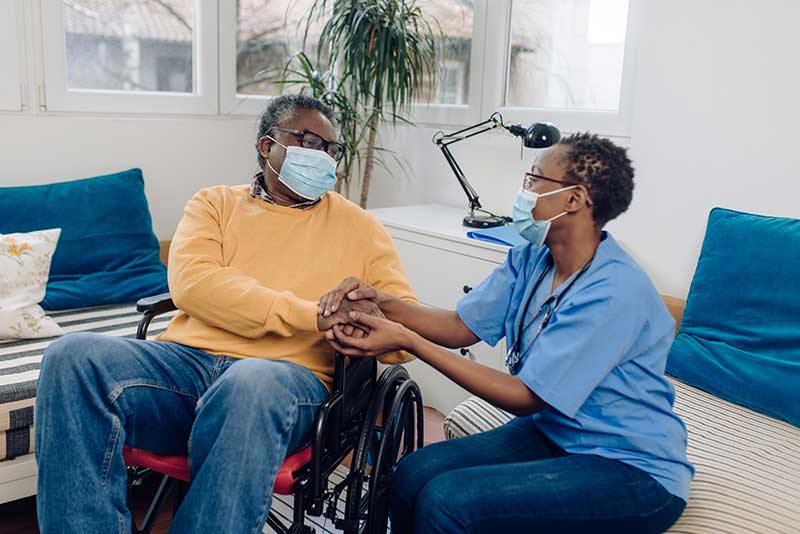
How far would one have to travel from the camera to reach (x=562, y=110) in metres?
2.89

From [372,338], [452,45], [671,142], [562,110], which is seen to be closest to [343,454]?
[372,338]

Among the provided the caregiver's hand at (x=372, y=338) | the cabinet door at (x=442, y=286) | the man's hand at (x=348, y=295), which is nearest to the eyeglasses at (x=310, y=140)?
the man's hand at (x=348, y=295)

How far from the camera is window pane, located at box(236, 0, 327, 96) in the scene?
10.7 feet

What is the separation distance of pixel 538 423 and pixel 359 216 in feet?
2.25

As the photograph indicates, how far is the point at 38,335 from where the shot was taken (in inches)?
89.6

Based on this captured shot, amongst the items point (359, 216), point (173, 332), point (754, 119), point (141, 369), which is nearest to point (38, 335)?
point (173, 332)

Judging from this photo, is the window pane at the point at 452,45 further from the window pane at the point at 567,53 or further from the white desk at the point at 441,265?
the white desk at the point at 441,265

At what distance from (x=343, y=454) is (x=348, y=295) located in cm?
36

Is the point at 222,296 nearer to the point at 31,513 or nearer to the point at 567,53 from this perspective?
the point at 31,513

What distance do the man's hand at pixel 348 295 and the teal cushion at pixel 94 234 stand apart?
119 centimetres

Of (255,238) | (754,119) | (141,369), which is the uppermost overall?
(754,119)

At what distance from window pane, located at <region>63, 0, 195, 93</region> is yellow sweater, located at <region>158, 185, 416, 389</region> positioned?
1.29m

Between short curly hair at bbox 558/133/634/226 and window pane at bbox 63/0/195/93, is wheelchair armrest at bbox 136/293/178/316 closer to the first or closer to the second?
short curly hair at bbox 558/133/634/226

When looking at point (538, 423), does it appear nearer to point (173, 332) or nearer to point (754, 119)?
point (173, 332)
